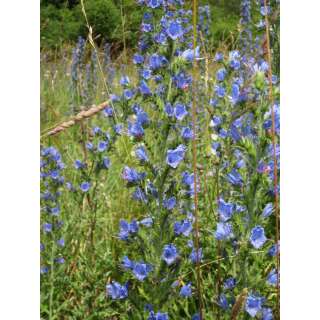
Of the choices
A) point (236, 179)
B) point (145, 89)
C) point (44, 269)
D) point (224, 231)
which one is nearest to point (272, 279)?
point (224, 231)

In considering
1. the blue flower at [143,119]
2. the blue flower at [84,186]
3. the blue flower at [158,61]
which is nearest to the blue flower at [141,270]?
the blue flower at [143,119]

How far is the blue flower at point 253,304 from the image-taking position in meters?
1.55

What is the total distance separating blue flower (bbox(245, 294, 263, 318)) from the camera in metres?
1.55

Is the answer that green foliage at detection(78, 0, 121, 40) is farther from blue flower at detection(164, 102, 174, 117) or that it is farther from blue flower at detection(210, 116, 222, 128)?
blue flower at detection(164, 102, 174, 117)

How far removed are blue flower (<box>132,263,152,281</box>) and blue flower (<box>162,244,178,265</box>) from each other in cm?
6

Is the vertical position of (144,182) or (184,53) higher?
(184,53)

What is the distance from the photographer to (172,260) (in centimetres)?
155

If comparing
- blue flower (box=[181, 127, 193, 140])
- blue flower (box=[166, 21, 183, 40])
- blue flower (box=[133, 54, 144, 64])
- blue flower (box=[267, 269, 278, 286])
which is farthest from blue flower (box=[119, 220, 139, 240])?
blue flower (box=[133, 54, 144, 64])

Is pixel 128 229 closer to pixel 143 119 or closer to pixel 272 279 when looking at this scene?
pixel 143 119
